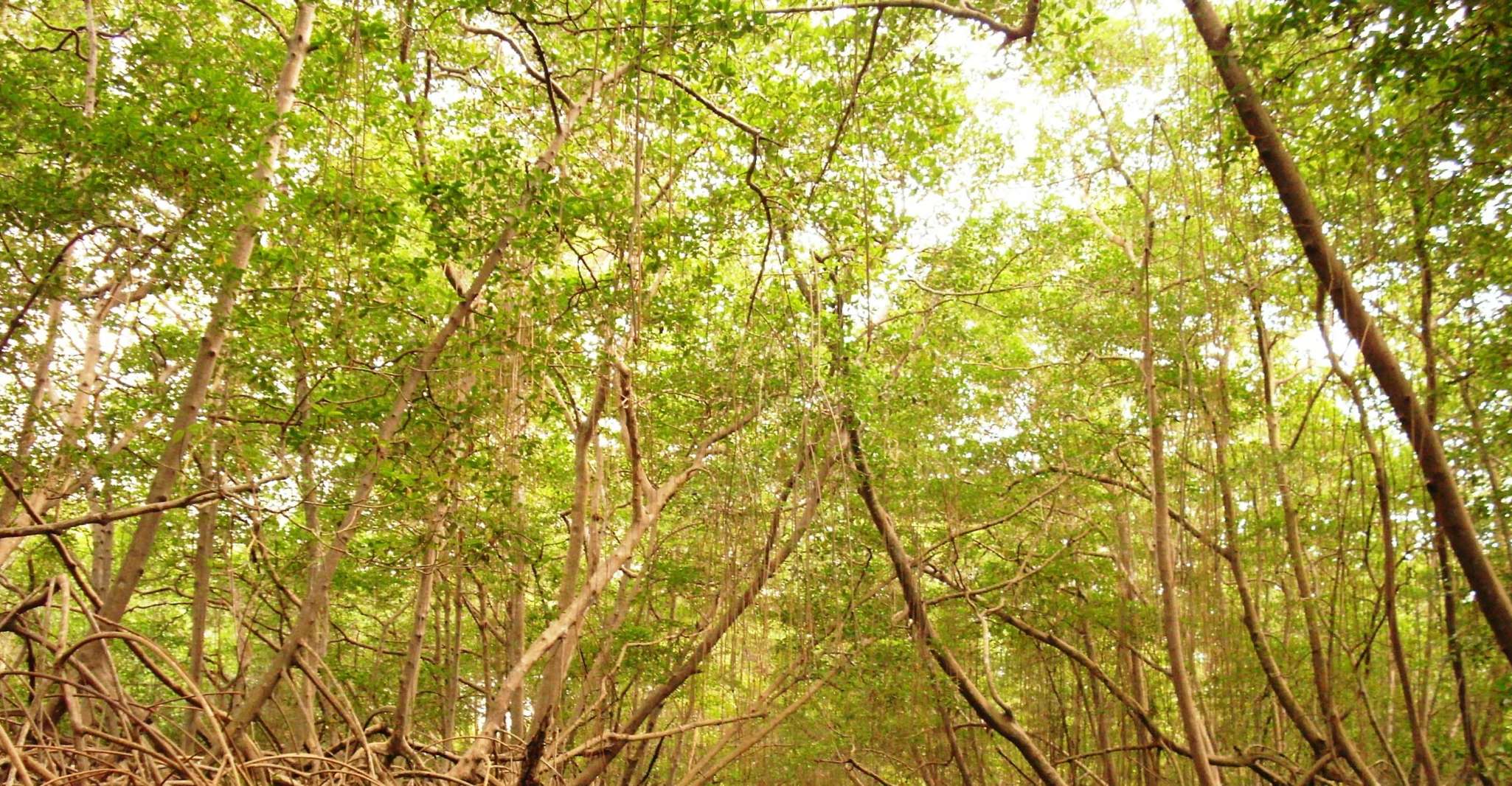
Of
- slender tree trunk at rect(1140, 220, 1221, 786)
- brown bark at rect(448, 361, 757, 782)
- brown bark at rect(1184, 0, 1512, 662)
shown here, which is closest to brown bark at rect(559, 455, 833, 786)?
brown bark at rect(448, 361, 757, 782)

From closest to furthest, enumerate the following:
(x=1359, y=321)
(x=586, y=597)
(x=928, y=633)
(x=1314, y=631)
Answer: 1. (x=1359, y=321)
2. (x=1314, y=631)
3. (x=586, y=597)
4. (x=928, y=633)

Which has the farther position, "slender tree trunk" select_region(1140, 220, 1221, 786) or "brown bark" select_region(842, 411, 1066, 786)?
"brown bark" select_region(842, 411, 1066, 786)

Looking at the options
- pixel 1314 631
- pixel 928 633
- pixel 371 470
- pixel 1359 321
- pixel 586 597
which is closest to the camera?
pixel 1359 321

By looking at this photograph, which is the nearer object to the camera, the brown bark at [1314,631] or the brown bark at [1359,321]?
the brown bark at [1359,321]

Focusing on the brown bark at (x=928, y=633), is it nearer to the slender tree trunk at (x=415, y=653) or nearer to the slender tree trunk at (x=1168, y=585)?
the slender tree trunk at (x=1168, y=585)

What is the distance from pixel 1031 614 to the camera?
5.66m

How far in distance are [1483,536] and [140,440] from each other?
499 centimetres

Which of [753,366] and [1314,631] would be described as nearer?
[1314,631]

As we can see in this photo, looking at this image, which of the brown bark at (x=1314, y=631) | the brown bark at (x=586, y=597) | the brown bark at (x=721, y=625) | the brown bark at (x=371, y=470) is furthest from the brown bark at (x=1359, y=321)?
the brown bark at (x=586, y=597)

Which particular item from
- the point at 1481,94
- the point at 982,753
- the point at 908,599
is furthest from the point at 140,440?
the point at 982,753

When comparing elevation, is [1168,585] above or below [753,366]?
below

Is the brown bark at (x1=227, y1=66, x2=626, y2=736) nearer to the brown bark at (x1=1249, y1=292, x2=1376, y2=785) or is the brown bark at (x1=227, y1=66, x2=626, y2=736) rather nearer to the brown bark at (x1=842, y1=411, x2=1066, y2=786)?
the brown bark at (x1=842, y1=411, x2=1066, y2=786)

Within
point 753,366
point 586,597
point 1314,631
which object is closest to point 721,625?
point 586,597

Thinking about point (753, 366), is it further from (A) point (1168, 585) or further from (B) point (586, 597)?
(A) point (1168, 585)
